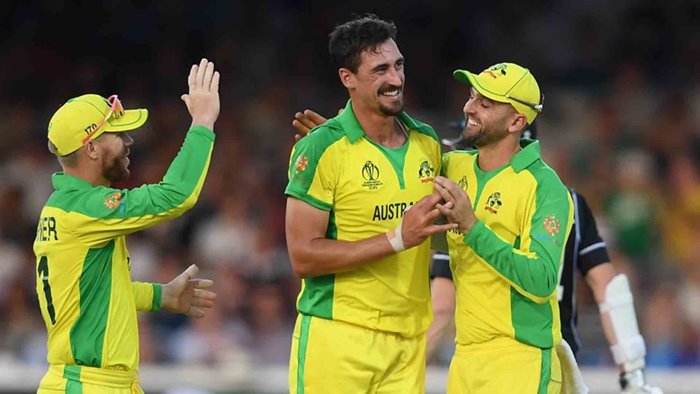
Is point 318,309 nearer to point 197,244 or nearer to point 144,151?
point 197,244

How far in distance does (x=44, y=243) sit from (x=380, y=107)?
1444mm

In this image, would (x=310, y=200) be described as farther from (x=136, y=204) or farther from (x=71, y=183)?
(x=71, y=183)

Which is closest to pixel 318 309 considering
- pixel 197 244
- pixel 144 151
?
pixel 197 244

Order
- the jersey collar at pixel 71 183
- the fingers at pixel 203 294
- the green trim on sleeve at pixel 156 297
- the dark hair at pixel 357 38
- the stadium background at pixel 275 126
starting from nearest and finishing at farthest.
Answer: the jersey collar at pixel 71 183 < the dark hair at pixel 357 38 < the green trim on sleeve at pixel 156 297 < the fingers at pixel 203 294 < the stadium background at pixel 275 126

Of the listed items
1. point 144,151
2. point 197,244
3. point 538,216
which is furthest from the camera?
point 144,151

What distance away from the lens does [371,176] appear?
5.75 meters

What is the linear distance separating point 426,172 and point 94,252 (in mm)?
1374

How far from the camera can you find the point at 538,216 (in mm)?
5570

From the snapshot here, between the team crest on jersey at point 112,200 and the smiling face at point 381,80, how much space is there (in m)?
1.07

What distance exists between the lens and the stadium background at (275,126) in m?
10.8

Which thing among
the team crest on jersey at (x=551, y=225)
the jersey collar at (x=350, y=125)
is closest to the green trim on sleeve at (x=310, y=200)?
the jersey collar at (x=350, y=125)

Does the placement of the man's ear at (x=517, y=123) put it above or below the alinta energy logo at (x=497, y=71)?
below

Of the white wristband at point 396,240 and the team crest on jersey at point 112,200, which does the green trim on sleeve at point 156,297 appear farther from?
the white wristband at point 396,240

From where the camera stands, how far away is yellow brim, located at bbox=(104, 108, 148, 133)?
5691 millimetres
